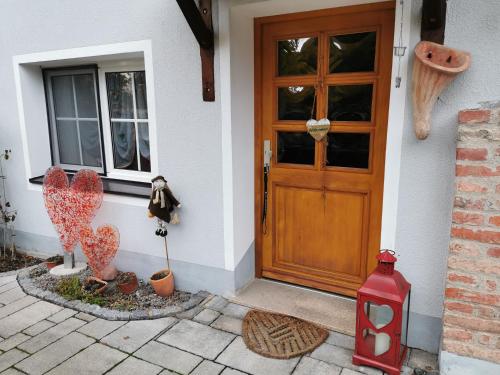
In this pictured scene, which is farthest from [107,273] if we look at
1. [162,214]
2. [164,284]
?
[162,214]

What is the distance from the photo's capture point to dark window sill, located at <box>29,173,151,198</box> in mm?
3681

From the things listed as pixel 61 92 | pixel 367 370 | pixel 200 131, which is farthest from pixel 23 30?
pixel 367 370

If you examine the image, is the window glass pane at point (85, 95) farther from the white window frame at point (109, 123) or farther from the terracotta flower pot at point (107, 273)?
the terracotta flower pot at point (107, 273)

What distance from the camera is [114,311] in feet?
10.7

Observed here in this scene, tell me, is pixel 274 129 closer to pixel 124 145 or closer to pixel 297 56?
pixel 297 56

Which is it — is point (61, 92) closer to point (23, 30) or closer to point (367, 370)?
point (23, 30)

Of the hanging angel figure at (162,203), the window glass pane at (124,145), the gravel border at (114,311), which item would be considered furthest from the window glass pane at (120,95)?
the gravel border at (114,311)

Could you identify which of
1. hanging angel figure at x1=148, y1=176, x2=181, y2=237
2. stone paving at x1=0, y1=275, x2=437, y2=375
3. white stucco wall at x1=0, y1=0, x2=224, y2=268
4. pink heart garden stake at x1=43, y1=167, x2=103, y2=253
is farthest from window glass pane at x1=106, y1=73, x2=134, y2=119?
stone paving at x1=0, y1=275, x2=437, y2=375

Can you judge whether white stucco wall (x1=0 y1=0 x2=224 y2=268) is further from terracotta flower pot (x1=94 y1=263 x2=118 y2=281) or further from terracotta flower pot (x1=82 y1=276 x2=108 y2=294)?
terracotta flower pot (x1=82 y1=276 x2=108 y2=294)

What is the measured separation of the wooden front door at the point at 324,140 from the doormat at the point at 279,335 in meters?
0.53

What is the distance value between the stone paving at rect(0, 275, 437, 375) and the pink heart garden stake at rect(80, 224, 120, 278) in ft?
1.66

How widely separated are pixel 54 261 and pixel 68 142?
52.6 inches

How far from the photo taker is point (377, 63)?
2.86 meters

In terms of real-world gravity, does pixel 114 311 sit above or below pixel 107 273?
below
